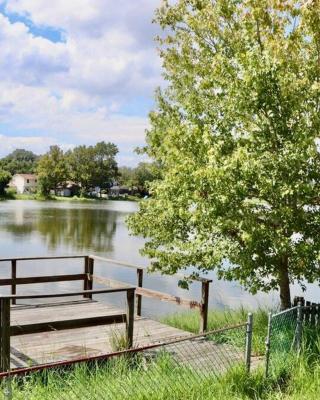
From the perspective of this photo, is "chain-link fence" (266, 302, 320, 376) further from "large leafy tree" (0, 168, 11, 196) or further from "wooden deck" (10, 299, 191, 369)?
"large leafy tree" (0, 168, 11, 196)

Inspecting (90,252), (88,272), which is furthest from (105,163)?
(88,272)

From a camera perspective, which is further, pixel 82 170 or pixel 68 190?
pixel 68 190

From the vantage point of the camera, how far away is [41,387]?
6.47m

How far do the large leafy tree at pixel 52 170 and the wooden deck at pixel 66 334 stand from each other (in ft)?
402

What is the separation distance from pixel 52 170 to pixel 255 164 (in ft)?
419

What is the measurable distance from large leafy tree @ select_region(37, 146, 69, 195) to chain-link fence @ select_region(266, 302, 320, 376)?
12574cm

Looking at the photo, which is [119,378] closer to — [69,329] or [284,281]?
[69,329]

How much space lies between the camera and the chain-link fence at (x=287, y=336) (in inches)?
314

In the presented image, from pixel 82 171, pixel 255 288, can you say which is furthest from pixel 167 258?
pixel 82 171

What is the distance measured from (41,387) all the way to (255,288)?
17.5 ft

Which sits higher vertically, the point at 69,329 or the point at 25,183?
the point at 25,183

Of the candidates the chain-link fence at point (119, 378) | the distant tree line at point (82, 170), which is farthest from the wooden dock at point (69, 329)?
the distant tree line at point (82, 170)

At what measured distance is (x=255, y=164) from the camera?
8828 millimetres

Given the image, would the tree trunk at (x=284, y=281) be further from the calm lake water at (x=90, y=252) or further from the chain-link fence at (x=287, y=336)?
the calm lake water at (x=90, y=252)
